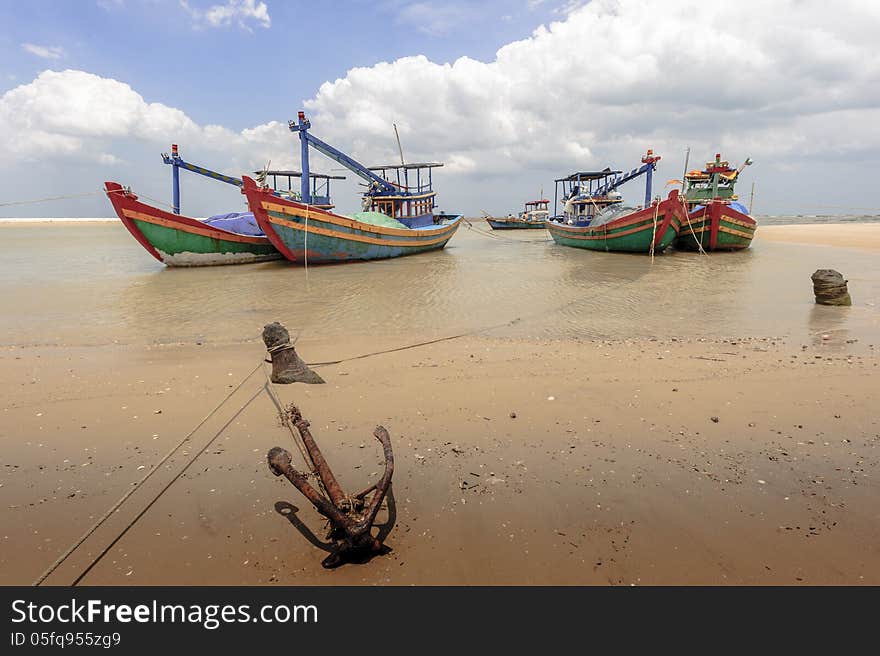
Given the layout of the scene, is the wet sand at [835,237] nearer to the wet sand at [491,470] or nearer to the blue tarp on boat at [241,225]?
the wet sand at [491,470]

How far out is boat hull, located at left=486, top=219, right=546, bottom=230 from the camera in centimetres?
5172

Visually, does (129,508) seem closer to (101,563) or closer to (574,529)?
(101,563)

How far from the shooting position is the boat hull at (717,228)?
1916 centimetres

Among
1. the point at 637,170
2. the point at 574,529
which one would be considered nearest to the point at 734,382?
the point at 574,529

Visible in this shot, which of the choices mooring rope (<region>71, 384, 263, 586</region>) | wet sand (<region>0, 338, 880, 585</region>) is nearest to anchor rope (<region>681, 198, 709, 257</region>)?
wet sand (<region>0, 338, 880, 585</region>)

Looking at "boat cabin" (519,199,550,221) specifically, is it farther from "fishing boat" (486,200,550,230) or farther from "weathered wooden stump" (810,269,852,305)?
"weathered wooden stump" (810,269,852,305)

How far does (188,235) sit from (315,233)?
4718 millimetres

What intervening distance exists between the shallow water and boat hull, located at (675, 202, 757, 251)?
2.89 meters

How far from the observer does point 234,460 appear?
10.3ft

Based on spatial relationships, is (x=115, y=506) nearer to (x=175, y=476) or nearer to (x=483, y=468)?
(x=175, y=476)

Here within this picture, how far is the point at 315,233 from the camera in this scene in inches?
634

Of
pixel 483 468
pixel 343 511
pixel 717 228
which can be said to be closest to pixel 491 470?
pixel 483 468
